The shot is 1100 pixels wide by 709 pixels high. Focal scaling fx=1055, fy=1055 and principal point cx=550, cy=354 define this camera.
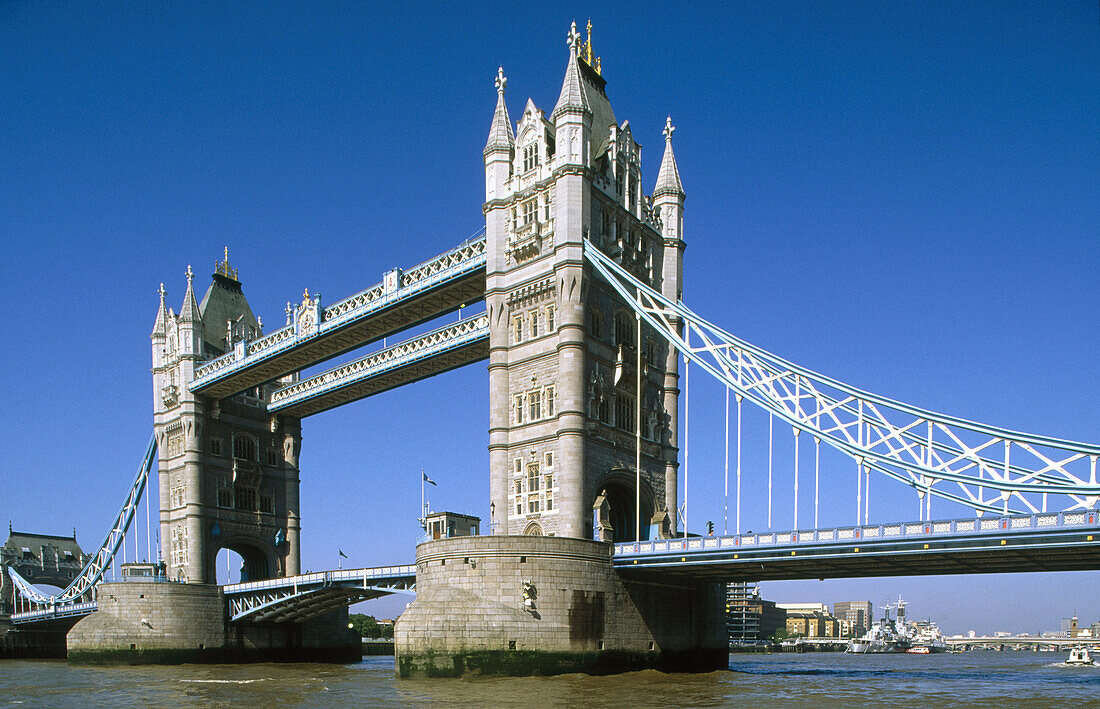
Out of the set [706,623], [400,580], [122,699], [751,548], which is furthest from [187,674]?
[751,548]

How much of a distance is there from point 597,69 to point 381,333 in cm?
2123

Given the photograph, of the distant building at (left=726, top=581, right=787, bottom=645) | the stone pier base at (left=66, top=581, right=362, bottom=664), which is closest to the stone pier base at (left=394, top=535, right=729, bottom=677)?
the stone pier base at (left=66, top=581, right=362, bottom=664)

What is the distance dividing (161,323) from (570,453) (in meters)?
45.9

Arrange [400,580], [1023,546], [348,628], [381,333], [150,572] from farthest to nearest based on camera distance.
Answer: [348,628] → [150,572] → [381,333] → [400,580] → [1023,546]

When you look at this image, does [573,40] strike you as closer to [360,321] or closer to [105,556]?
[360,321]

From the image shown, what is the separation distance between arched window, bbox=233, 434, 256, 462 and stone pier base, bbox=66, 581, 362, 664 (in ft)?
38.5

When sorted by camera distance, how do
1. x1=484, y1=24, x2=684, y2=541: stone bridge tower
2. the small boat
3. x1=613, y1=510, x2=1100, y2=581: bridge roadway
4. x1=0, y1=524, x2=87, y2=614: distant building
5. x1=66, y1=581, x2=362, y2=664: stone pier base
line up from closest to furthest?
x1=613, y1=510, x2=1100, y2=581: bridge roadway
x1=484, y1=24, x2=684, y2=541: stone bridge tower
x1=66, y1=581, x2=362, y2=664: stone pier base
the small boat
x1=0, y1=524, x2=87, y2=614: distant building

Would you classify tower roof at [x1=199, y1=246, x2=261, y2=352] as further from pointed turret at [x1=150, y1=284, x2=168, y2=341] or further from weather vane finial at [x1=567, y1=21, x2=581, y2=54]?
weather vane finial at [x1=567, y1=21, x2=581, y2=54]

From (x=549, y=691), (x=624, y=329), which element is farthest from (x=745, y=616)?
(x=549, y=691)

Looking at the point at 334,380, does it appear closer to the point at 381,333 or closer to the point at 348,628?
the point at 381,333

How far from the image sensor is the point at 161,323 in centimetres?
8200

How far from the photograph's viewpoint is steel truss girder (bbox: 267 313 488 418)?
62.8 m

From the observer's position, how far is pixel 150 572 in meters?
73.6

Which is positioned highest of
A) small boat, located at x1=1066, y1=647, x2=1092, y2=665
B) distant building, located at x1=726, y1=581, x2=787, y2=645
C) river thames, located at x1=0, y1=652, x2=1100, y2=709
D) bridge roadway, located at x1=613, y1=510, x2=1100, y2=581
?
bridge roadway, located at x1=613, y1=510, x2=1100, y2=581
